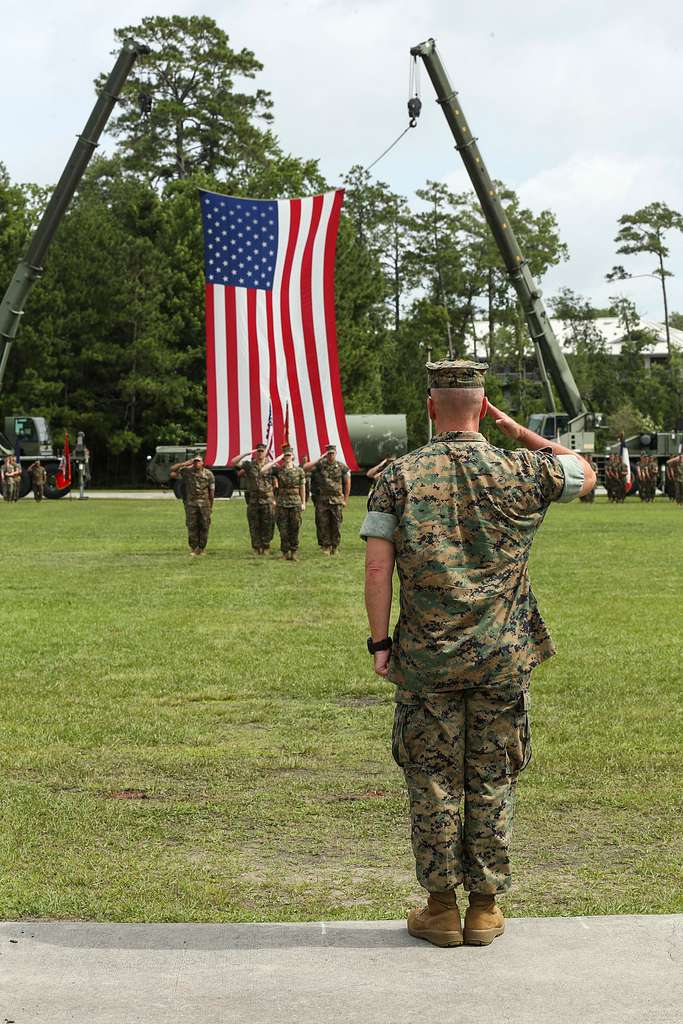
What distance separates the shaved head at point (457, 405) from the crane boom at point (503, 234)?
1508 inches

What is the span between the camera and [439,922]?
4703 mm

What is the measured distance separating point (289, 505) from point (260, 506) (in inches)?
44.0

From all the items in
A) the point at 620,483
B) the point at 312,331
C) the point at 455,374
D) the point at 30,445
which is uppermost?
the point at 312,331

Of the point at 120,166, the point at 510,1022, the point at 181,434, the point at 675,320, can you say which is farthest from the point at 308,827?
the point at 675,320

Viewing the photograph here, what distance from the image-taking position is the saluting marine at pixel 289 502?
23.0m

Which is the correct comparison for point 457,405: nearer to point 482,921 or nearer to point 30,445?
point 482,921

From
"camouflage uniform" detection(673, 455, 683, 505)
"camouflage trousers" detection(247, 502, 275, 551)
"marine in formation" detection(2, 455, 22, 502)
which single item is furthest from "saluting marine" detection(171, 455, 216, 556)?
"marine in formation" detection(2, 455, 22, 502)

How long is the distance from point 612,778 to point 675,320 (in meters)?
149

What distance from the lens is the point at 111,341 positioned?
67062mm

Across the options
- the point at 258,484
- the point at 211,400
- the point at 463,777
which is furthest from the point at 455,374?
the point at 211,400

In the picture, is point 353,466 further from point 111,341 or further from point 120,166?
point 120,166

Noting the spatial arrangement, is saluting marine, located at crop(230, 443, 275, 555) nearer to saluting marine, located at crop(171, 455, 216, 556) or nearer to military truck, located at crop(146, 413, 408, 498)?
saluting marine, located at crop(171, 455, 216, 556)

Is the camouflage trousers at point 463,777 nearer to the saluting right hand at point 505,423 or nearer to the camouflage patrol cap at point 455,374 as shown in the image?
the saluting right hand at point 505,423

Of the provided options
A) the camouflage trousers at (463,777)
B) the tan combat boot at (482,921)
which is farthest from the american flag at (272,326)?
the tan combat boot at (482,921)
